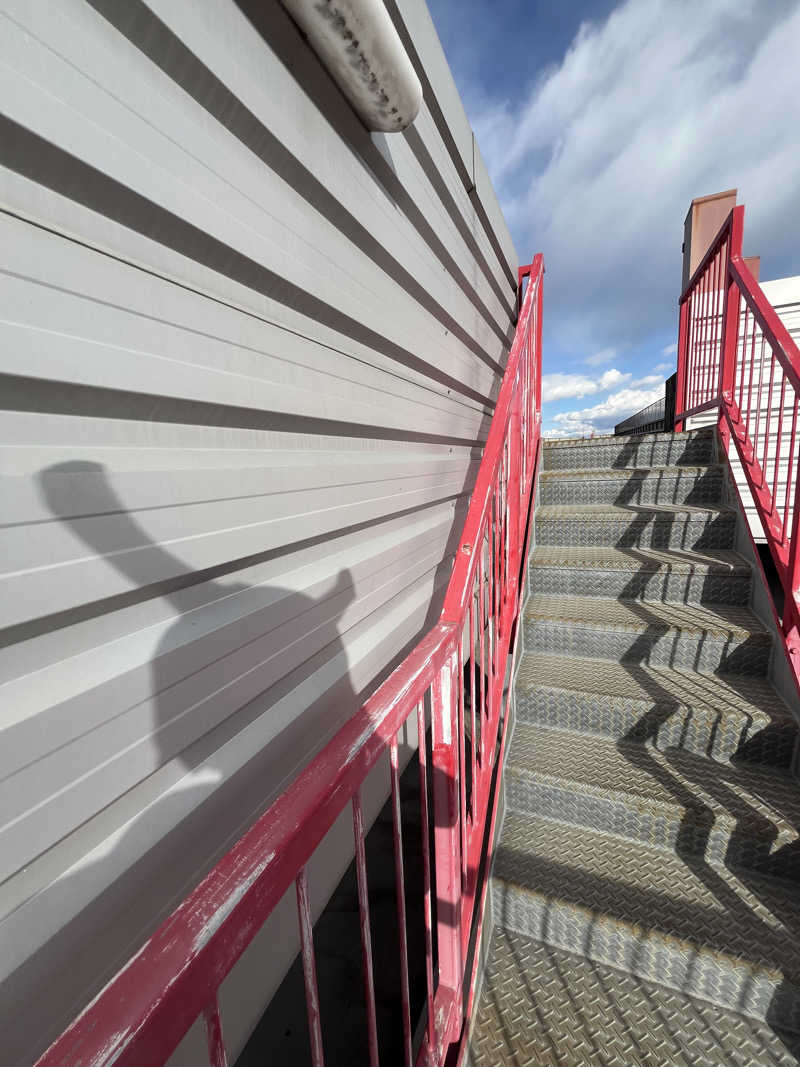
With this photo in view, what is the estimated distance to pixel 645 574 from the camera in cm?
271

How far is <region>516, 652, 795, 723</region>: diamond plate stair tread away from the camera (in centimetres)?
207

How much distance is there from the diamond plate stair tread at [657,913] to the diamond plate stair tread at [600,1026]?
50 millimetres

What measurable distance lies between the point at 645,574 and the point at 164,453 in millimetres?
2656

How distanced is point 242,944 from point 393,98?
Answer: 6.37 ft

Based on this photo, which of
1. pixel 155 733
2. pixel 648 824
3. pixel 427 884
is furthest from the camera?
pixel 648 824

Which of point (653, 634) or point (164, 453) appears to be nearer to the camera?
point (164, 453)

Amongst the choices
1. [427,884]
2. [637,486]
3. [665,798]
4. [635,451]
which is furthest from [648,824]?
[635,451]

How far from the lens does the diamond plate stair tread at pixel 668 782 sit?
1.77m

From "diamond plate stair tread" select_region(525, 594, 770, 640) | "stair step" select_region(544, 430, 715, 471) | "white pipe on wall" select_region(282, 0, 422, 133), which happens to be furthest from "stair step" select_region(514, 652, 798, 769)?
"white pipe on wall" select_region(282, 0, 422, 133)

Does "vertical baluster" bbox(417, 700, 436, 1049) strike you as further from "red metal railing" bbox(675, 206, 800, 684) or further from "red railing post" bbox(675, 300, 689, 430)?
"red railing post" bbox(675, 300, 689, 430)

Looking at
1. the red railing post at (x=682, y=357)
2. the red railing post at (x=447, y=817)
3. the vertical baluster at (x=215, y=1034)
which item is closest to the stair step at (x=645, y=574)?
the red railing post at (x=447, y=817)

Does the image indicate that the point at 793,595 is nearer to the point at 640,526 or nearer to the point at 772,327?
the point at 640,526

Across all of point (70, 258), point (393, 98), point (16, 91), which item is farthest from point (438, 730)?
point (393, 98)

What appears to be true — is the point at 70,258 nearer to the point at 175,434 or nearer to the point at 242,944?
the point at 175,434
